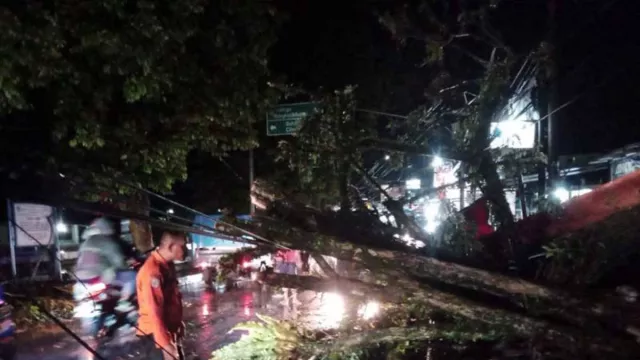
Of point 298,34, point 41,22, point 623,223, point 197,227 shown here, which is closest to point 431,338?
point 623,223

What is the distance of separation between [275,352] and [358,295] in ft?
3.14

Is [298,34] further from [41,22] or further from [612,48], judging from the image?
[41,22]

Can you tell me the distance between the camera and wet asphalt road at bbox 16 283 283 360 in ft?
29.8

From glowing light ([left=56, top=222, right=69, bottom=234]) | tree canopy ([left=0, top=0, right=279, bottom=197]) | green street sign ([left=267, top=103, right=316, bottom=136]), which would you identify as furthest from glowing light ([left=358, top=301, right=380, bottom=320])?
glowing light ([left=56, top=222, right=69, bottom=234])

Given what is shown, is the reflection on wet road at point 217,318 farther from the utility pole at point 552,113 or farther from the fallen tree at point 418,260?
the utility pole at point 552,113

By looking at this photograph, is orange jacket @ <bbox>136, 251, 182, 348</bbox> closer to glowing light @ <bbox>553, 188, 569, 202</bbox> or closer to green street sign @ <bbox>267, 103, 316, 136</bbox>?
glowing light @ <bbox>553, 188, 569, 202</bbox>

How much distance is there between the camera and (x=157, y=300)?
554cm

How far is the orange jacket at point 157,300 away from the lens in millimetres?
5527

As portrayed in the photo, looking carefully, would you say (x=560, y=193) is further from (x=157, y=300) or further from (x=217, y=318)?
(x=157, y=300)

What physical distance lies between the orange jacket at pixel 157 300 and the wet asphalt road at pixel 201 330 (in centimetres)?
263

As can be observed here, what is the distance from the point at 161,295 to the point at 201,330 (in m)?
5.50

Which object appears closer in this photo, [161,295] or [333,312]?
[161,295]

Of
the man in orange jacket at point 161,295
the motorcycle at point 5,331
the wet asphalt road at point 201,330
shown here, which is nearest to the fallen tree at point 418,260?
the man in orange jacket at point 161,295

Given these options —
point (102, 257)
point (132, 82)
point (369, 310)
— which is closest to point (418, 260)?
point (369, 310)
